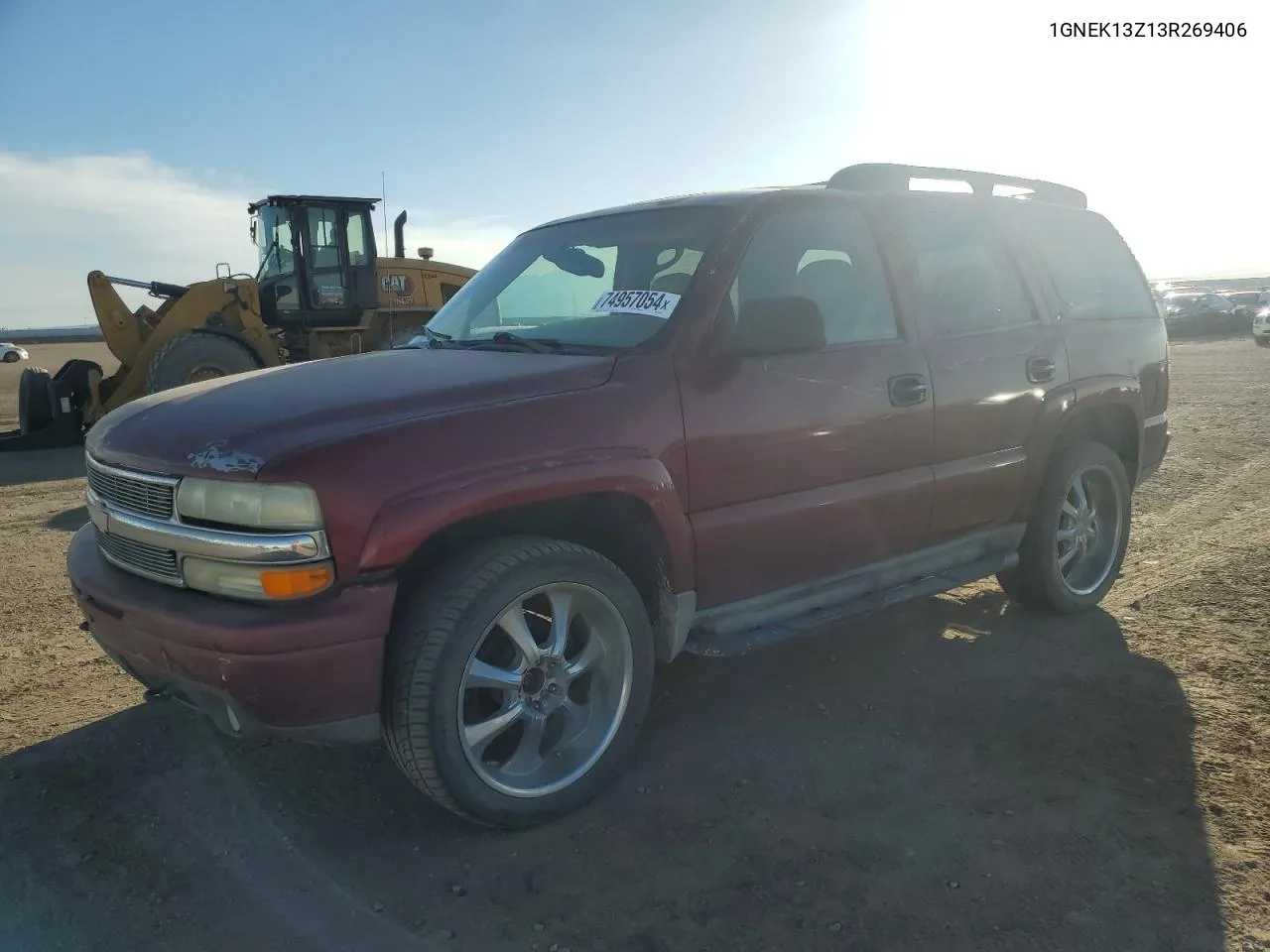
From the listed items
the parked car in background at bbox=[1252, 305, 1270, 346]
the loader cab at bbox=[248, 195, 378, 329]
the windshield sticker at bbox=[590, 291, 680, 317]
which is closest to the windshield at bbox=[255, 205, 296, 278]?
the loader cab at bbox=[248, 195, 378, 329]

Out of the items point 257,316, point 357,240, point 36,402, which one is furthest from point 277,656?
point 357,240

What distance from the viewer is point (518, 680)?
9.57 ft

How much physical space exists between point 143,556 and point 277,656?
0.70 metres

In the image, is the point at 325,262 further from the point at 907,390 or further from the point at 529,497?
the point at 529,497

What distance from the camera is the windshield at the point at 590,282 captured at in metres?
3.42

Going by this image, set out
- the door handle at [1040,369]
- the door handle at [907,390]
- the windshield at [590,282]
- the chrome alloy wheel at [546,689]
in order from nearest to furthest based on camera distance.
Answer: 1. the chrome alloy wheel at [546,689]
2. the windshield at [590,282]
3. the door handle at [907,390]
4. the door handle at [1040,369]

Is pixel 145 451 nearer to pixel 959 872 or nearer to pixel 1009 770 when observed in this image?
pixel 959 872

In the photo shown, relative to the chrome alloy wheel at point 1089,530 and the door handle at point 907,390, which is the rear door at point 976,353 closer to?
the door handle at point 907,390

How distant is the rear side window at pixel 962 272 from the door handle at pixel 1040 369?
7.6 inches

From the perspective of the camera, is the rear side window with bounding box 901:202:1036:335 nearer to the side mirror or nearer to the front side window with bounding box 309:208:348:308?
the side mirror

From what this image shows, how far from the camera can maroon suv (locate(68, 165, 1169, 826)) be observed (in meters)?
2.56

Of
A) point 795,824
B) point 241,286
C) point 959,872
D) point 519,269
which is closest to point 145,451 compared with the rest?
point 519,269

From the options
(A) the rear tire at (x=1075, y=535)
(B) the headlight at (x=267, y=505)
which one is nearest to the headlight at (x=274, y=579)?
(B) the headlight at (x=267, y=505)

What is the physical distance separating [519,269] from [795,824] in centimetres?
255
